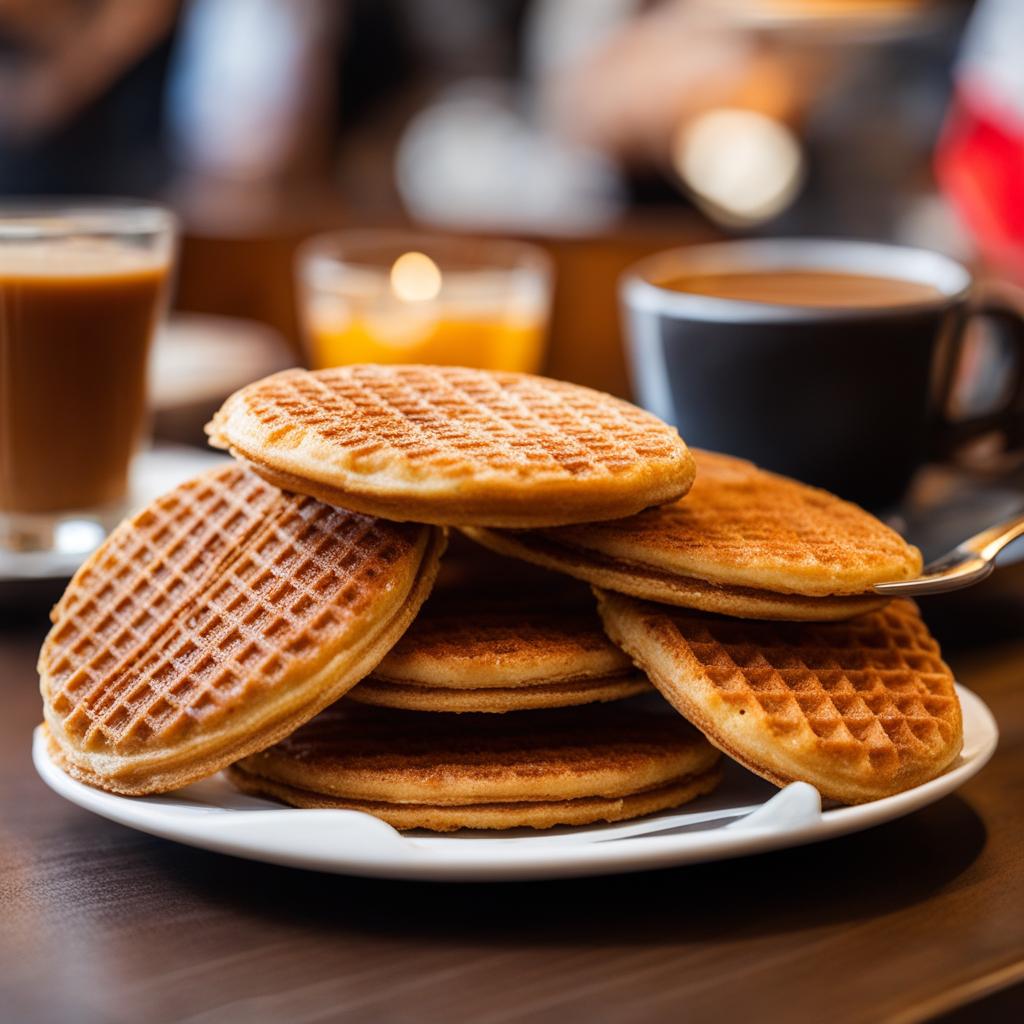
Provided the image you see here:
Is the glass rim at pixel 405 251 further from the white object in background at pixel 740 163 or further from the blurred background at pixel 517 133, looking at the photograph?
the white object in background at pixel 740 163

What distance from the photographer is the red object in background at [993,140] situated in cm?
408

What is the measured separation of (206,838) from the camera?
88 cm

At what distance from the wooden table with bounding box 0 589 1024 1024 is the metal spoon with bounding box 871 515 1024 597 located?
180mm

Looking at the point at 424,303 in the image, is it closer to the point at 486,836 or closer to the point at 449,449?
the point at 449,449

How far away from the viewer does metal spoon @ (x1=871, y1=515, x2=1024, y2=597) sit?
41.0 inches

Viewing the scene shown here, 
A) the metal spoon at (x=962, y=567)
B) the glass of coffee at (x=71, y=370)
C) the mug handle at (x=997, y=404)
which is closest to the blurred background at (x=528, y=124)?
the mug handle at (x=997, y=404)

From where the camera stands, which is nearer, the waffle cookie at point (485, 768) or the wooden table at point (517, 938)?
the wooden table at point (517, 938)

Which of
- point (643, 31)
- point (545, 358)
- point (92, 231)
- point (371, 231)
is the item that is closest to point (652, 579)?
point (92, 231)

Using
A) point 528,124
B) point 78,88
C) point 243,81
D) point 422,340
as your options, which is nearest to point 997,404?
point 422,340

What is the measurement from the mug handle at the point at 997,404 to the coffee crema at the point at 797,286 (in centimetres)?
10

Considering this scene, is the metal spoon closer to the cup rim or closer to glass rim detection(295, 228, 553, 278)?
the cup rim

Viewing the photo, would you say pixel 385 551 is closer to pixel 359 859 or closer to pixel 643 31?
pixel 359 859

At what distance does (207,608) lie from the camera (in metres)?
1.04

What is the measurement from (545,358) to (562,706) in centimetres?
255
